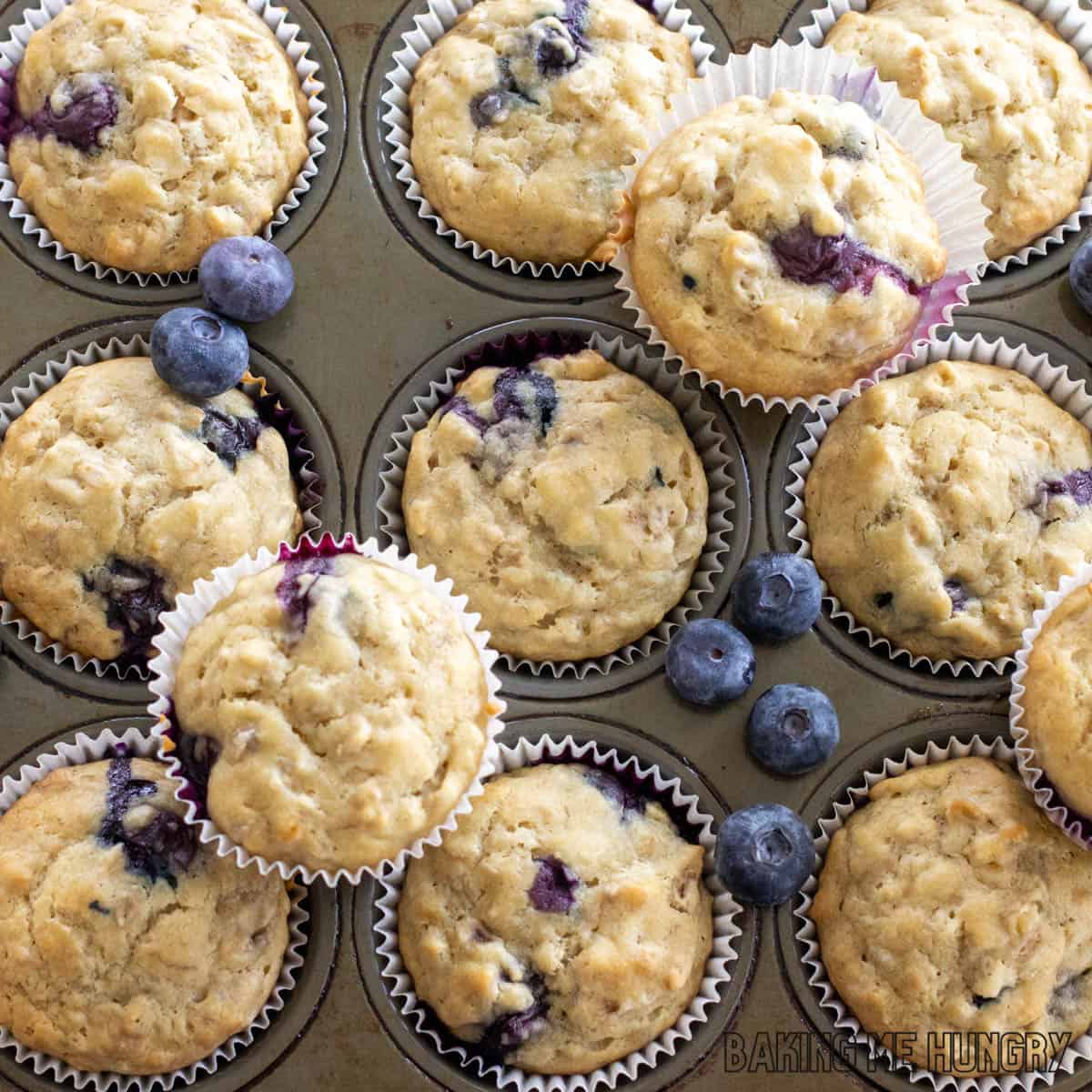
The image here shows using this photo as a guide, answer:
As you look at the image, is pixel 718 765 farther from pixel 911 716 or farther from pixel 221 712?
pixel 221 712

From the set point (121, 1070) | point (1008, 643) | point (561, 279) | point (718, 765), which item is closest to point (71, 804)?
point (121, 1070)

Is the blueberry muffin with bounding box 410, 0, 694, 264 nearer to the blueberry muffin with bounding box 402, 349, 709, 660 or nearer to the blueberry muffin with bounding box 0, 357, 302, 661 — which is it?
the blueberry muffin with bounding box 402, 349, 709, 660

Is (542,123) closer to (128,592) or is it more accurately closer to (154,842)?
(128,592)

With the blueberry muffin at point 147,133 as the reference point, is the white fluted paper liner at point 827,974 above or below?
below

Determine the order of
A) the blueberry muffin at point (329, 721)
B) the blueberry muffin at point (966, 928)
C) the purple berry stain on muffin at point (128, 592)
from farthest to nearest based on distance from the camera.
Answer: the purple berry stain on muffin at point (128, 592)
the blueberry muffin at point (966, 928)
the blueberry muffin at point (329, 721)

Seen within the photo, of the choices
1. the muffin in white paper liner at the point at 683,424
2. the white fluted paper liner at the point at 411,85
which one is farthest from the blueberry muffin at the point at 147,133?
the muffin in white paper liner at the point at 683,424

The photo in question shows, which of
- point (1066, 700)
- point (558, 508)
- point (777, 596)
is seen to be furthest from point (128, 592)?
point (1066, 700)

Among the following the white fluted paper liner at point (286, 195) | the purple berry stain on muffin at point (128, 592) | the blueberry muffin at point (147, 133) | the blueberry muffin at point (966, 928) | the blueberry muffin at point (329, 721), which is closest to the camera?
the blueberry muffin at point (329, 721)

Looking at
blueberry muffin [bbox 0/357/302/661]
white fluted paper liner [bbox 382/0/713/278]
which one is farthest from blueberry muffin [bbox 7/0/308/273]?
blueberry muffin [bbox 0/357/302/661]

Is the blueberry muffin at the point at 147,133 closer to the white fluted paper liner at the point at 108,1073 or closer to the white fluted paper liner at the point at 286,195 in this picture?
the white fluted paper liner at the point at 286,195
